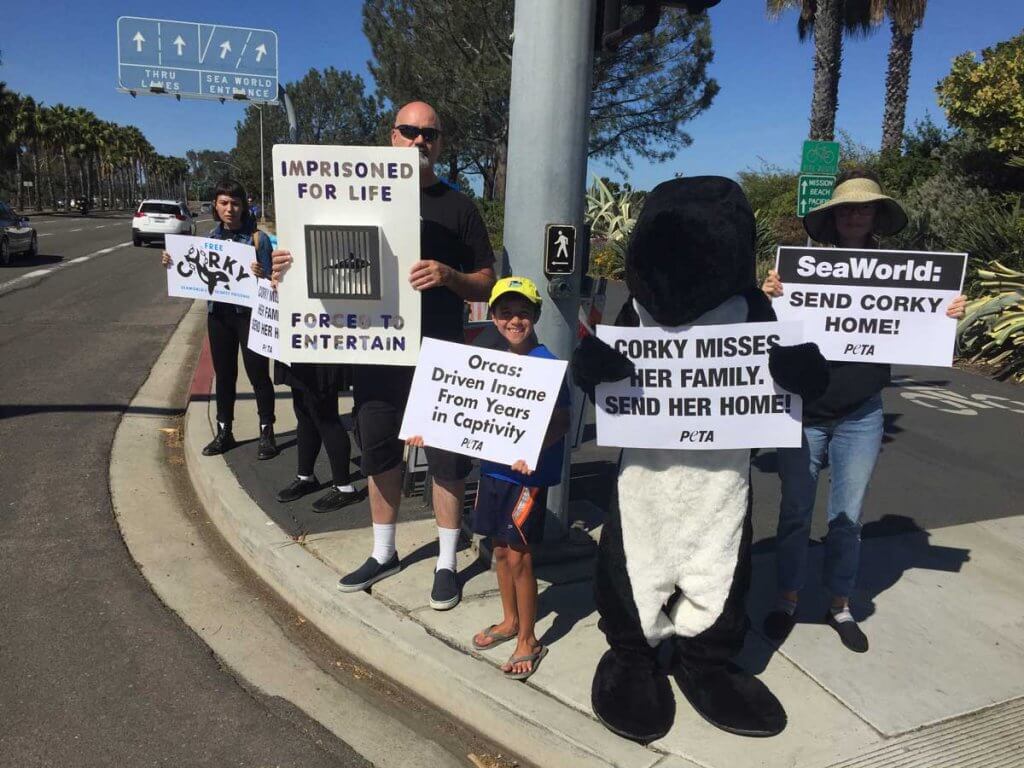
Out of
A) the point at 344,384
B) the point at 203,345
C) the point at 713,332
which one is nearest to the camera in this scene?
the point at 713,332

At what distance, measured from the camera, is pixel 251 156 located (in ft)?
255

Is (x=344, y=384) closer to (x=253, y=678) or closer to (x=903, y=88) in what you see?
(x=253, y=678)

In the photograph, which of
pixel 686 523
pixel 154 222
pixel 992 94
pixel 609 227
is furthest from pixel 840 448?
pixel 154 222

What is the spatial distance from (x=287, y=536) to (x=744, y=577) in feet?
7.74

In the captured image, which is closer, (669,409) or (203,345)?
(669,409)

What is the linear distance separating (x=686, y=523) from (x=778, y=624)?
91 centimetres

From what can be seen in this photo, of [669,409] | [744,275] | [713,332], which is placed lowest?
[669,409]

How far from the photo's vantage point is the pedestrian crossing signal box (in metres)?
3.49

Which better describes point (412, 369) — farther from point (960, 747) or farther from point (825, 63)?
point (825, 63)

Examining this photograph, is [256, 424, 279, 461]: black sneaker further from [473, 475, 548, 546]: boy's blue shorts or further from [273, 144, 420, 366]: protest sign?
[473, 475, 548, 546]: boy's blue shorts

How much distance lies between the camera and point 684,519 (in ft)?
9.12

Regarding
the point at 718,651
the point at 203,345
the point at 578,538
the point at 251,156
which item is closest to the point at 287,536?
the point at 578,538

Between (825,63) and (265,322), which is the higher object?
(825,63)

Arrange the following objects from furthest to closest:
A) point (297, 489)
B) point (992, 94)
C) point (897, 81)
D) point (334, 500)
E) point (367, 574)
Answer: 1. point (897, 81)
2. point (992, 94)
3. point (297, 489)
4. point (334, 500)
5. point (367, 574)
